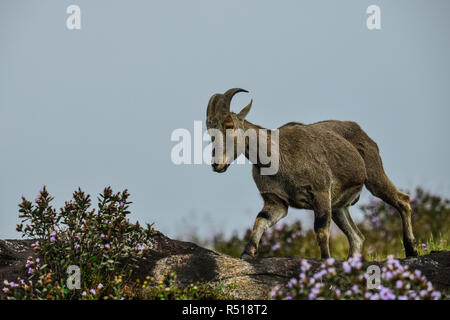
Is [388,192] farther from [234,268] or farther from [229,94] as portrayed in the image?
[229,94]

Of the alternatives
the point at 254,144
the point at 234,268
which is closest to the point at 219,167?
the point at 254,144

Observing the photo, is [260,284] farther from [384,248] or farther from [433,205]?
[433,205]

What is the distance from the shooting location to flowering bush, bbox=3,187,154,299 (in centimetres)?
701

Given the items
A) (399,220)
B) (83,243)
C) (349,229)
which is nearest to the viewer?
(83,243)

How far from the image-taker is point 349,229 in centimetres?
967

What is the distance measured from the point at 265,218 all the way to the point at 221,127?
146cm

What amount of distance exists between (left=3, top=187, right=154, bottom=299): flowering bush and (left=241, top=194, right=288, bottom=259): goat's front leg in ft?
4.76

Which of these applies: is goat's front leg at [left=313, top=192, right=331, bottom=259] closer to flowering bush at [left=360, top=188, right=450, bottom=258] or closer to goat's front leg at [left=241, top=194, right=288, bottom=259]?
goat's front leg at [left=241, top=194, right=288, bottom=259]

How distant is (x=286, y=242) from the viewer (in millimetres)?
13078

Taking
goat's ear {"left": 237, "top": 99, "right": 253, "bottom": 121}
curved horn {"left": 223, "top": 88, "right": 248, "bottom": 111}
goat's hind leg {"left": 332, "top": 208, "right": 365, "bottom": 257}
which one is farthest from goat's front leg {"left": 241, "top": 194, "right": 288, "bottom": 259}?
goat's hind leg {"left": 332, "top": 208, "right": 365, "bottom": 257}

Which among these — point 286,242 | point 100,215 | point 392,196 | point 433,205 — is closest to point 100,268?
point 100,215
